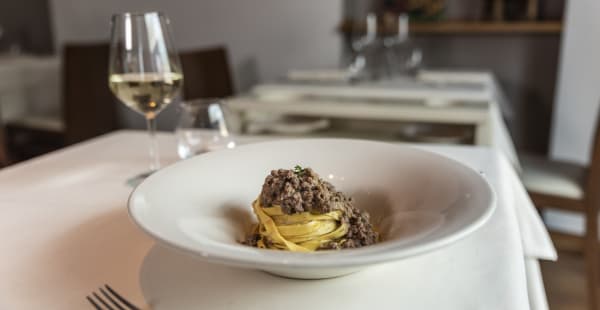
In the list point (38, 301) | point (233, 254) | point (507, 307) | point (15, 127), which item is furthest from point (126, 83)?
point (15, 127)

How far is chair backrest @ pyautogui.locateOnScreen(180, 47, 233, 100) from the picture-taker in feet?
7.16

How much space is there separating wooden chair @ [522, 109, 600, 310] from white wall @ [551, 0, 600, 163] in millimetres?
418

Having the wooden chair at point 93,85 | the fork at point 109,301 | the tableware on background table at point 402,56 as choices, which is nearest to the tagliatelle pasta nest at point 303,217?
the fork at point 109,301

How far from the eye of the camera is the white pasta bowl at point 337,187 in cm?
39

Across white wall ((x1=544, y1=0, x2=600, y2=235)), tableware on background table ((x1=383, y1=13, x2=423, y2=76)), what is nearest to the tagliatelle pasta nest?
tableware on background table ((x1=383, y1=13, x2=423, y2=76))

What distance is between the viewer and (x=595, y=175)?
1625 mm

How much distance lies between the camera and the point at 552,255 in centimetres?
68

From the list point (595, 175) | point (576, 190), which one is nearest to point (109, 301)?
point (595, 175)

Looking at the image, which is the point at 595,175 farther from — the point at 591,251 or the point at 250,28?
the point at 250,28

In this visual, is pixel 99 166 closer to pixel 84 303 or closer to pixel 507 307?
pixel 84 303

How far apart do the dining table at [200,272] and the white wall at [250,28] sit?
78.3 inches

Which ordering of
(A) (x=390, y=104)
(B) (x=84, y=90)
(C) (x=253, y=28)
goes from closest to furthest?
(A) (x=390, y=104) < (B) (x=84, y=90) < (C) (x=253, y=28)

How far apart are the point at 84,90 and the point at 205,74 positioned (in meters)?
0.65

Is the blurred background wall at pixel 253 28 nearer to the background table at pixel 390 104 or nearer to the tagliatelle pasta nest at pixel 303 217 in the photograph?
the background table at pixel 390 104
